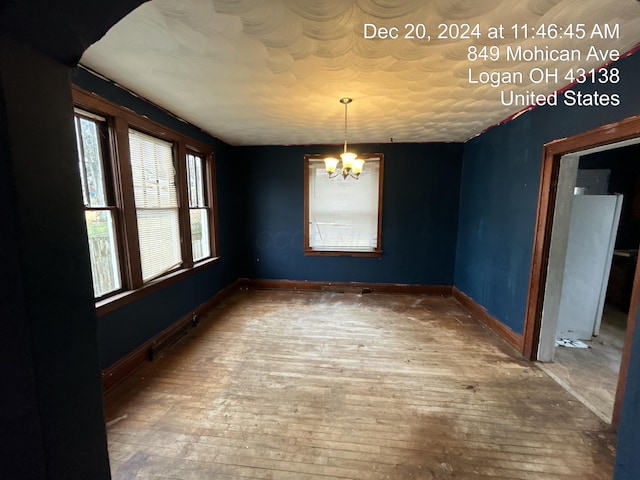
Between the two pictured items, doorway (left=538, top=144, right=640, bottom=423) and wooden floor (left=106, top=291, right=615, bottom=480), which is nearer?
wooden floor (left=106, top=291, right=615, bottom=480)

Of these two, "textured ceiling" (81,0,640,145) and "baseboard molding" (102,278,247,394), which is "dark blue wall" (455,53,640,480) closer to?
"textured ceiling" (81,0,640,145)

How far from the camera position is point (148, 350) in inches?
103

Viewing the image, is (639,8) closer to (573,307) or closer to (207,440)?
(573,307)

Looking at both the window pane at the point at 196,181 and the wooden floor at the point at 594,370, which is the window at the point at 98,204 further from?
the wooden floor at the point at 594,370

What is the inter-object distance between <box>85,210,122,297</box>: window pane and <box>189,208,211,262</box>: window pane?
1.10m

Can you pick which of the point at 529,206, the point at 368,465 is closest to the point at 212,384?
the point at 368,465

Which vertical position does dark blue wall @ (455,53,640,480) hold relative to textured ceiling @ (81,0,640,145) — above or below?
below

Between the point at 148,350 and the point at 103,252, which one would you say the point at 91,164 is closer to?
the point at 103,252

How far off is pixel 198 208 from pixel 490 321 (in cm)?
416

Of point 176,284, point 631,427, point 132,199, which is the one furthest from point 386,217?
point 631,427

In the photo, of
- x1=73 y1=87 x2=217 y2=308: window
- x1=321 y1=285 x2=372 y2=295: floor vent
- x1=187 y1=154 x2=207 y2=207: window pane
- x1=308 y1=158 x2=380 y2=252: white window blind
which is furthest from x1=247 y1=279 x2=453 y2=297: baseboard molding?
x1=187 y1=154 x2=207 y2=207: window pane

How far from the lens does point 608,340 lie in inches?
118

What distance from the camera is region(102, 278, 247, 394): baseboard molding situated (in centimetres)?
222

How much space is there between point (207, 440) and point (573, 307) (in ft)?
12.8
